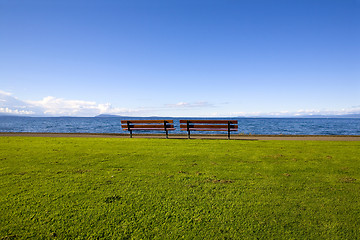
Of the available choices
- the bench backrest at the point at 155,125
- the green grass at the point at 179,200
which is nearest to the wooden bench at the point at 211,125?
the bench backrest at the point at 155,125

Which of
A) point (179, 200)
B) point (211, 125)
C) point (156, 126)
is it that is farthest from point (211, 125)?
point (179, 200)

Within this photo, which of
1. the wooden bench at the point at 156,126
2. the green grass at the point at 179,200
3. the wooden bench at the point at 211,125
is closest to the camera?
the green grass at the point at 179,200

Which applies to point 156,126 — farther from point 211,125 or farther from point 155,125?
point 211,125

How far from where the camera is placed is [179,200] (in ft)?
12.3

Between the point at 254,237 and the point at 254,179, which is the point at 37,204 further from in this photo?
the point at 254,179

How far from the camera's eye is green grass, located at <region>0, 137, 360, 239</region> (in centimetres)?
290

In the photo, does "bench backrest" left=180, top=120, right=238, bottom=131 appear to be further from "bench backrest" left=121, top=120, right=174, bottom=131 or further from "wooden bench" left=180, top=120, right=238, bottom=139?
"bench backrest" left=121, top=120, right=174, bottom=131

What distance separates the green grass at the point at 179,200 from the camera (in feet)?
9.51

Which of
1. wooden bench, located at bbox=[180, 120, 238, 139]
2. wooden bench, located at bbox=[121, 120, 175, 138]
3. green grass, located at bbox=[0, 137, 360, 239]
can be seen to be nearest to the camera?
green grass, located at bbox=[0, 137, 360, 239]

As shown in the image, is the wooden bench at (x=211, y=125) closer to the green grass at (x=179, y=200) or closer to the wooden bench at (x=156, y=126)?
the wooden bench at (x=156, y=126)

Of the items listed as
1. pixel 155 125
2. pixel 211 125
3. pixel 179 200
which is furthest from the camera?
pixel 155 125

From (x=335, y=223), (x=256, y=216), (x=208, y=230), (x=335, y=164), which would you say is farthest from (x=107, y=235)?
(x=335, y=164)

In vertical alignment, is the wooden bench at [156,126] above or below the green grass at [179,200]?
above

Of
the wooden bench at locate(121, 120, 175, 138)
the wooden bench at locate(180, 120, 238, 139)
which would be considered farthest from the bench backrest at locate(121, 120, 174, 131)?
the wooden bench at locate(180, 120, 238, 139)
